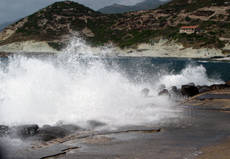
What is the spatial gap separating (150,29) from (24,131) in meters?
141

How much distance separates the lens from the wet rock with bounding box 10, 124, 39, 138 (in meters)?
14.5

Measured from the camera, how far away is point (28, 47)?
165m

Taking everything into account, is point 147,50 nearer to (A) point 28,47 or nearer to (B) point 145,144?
(A) point 28,47

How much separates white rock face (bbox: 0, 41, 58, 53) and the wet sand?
14412cm

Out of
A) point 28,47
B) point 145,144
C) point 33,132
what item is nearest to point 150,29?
point 28,47

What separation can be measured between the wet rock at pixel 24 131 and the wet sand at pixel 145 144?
0.92 meters

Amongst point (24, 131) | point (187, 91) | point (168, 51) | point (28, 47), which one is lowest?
point (24, 131)

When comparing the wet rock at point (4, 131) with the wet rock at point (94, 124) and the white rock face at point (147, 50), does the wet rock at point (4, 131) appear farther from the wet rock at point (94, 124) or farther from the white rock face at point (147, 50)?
the white rock face at point (147, 50)

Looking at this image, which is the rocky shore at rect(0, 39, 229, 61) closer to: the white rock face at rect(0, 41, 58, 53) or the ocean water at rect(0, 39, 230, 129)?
the white rock face at rect(0, 41, 58, 53)

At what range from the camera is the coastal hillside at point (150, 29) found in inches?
4911

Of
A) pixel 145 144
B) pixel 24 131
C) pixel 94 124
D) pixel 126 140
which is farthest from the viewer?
pixel 94 124

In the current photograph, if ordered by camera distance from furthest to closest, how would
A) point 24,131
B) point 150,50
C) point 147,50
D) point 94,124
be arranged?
point 147,50
point 150,50
point 94,124
point 24,131

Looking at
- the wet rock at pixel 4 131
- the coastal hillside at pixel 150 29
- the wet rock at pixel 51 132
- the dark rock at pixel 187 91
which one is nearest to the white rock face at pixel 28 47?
the coastal hillside at pixel 150 29

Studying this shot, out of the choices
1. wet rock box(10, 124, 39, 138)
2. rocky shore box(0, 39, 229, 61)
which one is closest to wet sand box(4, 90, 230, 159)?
wet rock box(10, 124, 39, 138)
